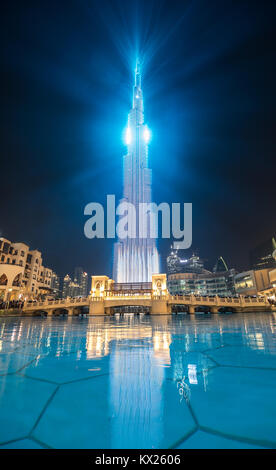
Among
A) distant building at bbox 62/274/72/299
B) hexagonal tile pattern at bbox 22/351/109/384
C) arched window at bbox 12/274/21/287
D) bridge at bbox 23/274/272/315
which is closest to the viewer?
hexagonal tile pattern at bbox 22/351/109/384

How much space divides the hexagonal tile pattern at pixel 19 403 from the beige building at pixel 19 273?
50.7m

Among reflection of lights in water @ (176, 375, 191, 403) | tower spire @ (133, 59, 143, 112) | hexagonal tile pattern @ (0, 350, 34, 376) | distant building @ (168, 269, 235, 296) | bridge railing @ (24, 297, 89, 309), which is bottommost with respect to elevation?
hexagonal tile pattern @ (0, 350, 34, 376)

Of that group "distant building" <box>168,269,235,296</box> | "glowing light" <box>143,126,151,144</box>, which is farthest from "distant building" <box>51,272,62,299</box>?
"glowing light" <box>143,126,151,144</box>

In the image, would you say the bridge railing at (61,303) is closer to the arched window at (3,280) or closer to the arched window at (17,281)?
the arched window at (3,280)

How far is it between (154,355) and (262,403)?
2.18 metres

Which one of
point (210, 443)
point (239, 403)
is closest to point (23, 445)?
point (210, 443)

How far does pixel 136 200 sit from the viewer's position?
7425cm

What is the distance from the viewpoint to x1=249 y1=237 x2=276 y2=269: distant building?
102 metres

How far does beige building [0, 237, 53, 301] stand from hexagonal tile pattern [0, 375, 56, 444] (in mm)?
50670

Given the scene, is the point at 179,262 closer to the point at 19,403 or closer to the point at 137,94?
the point at 137,94

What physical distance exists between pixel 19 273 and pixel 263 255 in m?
115

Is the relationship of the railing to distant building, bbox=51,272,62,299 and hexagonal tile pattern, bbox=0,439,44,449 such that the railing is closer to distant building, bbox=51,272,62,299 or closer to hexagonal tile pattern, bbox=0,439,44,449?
hexagonal tile pattern, bbox=0,439,44,449
